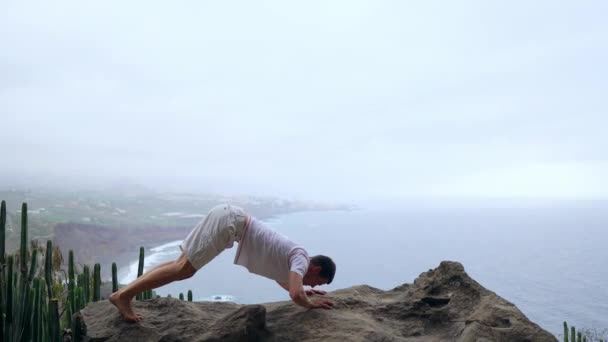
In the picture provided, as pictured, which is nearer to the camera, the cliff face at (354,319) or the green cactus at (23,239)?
the cliff face at (354,319)

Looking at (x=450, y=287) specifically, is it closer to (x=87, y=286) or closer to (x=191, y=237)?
(x=191, y=237)

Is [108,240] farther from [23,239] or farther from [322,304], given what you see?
[322,304]

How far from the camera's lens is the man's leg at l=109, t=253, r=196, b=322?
376 centimetres

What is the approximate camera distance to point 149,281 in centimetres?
380

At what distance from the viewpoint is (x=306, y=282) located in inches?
159

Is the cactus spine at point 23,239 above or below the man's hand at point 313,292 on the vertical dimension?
above

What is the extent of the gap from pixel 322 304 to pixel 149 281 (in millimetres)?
1358

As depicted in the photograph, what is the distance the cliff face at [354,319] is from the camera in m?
3.49

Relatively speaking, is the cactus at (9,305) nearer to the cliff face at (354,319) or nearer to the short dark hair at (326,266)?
the cliff face at (354,319)

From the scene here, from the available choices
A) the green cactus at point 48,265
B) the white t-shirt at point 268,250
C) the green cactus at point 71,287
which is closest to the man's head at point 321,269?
the white t-shirt at point 268,250

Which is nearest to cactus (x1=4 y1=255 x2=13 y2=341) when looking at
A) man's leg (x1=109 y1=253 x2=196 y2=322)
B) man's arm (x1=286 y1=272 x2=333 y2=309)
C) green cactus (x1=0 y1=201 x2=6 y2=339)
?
green cactus (x1=0 y1=201 x2=6 y2=339)

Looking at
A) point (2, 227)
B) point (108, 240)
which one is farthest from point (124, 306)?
point (108, 240)

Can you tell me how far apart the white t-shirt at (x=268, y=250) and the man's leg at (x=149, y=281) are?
1.37 feet

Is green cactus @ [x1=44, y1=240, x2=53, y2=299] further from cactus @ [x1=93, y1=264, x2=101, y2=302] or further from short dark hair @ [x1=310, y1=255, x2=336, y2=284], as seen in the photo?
short dark hair @ [x1=310, y1=255, x2=336, y2=284]
